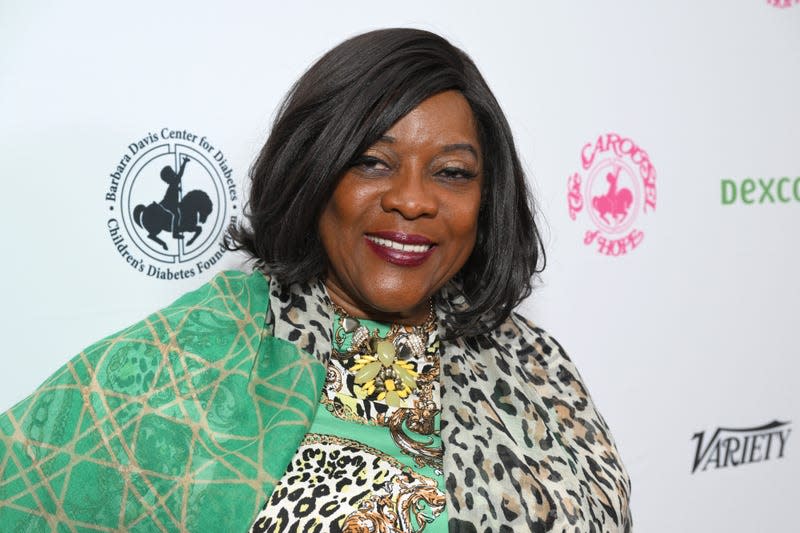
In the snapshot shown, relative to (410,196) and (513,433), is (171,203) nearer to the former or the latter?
(410,196)

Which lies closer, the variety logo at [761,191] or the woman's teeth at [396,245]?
the woman's teeth at [396,245]

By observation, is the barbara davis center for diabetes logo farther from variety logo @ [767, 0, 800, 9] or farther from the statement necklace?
variety logo @ [767, 0, 800, 9]

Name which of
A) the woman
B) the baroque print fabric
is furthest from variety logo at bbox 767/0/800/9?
the baroque print fabric

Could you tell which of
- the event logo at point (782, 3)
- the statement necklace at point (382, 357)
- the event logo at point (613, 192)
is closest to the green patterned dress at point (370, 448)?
the statement necklace at point (382, 357)

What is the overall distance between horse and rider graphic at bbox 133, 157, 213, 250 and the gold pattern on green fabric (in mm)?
447

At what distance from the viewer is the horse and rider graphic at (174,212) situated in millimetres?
1642

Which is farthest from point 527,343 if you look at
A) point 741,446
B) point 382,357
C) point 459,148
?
point 741,446

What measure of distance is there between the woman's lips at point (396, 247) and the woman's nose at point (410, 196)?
0.13 feet

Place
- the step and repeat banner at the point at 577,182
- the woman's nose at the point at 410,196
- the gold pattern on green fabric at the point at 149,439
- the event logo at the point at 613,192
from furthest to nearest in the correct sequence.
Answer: the event logo at the point at 613,192
the step and repeat banner at the point at 577,182
the woman's nose at the point at 410,196
the gold pattern on green fabric at the point at 149,439

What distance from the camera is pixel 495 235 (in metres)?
1.49

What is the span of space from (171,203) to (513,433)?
778 millimetres

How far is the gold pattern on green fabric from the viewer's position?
1.14 m

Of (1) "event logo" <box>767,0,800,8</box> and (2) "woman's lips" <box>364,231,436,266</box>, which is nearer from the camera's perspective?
(2) "woman's lips" <box>364,231,436,266</box>

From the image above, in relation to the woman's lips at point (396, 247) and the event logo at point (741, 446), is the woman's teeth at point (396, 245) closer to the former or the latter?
the woman's lips at point (396, 247)
